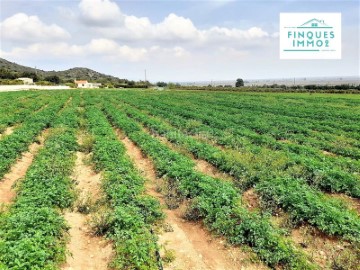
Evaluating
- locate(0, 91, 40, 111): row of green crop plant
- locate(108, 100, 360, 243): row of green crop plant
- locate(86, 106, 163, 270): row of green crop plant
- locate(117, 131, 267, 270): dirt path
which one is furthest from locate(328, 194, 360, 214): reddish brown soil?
locate(0, 91, 40, 111): row of green crop plant

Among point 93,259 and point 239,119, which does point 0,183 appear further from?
point 239,119

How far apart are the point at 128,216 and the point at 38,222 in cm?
176

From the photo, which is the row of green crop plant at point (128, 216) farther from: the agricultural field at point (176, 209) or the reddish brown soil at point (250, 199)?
the reddish brown soil at point (250, 199)

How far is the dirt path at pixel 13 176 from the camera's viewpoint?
929 cm

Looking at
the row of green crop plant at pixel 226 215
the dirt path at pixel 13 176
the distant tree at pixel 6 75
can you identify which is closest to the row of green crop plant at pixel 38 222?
the dirt path at pixel 13 176

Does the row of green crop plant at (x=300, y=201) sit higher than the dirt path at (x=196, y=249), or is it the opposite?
the row of green crop plant at (x=300, y=201)

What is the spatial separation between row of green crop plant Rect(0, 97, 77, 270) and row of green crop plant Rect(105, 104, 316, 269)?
3.05 m

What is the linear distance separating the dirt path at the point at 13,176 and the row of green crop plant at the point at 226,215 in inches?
177

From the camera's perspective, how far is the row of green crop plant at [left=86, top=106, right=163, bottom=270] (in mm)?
5922

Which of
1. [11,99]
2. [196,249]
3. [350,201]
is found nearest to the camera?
[196,249]

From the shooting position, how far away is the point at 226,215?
24.4 feet

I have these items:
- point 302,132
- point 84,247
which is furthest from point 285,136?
point 84,247

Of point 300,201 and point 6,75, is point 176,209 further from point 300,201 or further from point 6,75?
point 6,75

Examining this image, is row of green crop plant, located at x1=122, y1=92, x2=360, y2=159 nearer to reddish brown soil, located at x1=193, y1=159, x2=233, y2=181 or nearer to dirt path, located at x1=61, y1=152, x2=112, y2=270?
reddish brown soil, located at x1=193, y1=159, x2=233, y2=181
